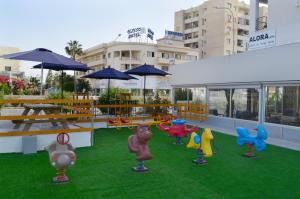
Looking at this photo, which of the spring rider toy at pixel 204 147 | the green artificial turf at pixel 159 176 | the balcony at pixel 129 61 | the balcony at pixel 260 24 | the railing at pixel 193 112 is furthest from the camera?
the balcony at pixel 129 61

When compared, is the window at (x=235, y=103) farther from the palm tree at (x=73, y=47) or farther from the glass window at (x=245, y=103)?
the palm tree at (x=73, y=47)

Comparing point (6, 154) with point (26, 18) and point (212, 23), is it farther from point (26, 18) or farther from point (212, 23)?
point (212, 23)

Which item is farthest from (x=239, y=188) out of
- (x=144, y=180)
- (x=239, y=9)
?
(x=239, y=9)

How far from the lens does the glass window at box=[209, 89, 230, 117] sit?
14.1m

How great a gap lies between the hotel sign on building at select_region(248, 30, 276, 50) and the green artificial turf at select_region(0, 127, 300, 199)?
8.39 m

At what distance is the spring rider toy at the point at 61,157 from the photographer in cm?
544

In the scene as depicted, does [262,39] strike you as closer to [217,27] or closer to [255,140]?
[255,140]

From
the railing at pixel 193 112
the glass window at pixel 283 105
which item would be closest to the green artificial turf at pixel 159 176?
the glass window at pixel 283 105

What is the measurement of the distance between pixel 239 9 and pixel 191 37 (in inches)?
473

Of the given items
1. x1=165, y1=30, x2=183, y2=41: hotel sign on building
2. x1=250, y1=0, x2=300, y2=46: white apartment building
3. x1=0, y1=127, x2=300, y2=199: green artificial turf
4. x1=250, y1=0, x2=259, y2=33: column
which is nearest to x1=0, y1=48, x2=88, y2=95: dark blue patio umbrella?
x1=0, y1=127, x2=300, y2=199: green artificial turf

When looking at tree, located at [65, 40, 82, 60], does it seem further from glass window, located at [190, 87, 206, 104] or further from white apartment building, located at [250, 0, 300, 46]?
glass window, located at [190, 87, 206, 104]

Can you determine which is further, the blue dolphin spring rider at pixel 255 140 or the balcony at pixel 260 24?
the balcony at pixel 260 24

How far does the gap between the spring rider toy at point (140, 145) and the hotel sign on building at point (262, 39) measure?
1163 centimetres

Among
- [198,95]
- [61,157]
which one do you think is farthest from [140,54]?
[61,157]
